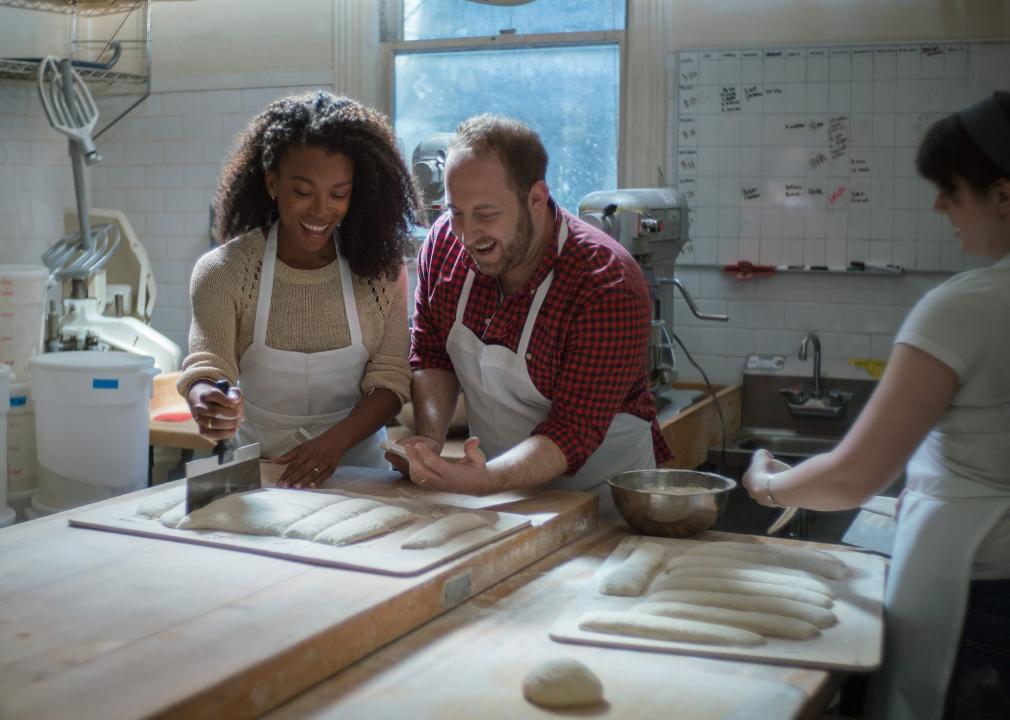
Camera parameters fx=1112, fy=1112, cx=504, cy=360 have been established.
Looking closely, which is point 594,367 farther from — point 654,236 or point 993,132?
point 654,236

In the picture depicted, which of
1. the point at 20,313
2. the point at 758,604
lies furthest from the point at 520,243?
the point at 20,313

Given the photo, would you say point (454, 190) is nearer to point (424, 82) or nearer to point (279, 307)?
point (279, 307)

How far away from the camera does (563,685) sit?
4.19 ft

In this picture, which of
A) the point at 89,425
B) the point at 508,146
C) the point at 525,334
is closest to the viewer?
the point at 508,146

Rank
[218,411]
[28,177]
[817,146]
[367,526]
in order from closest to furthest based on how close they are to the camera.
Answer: [367,526]
[218,411]
[817,146]
[28,177]

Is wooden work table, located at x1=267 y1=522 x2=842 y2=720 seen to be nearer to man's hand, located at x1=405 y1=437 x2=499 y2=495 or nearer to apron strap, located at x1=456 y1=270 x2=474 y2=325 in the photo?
man's hand, located at x1=405 y1=437 x2=499 y2=495

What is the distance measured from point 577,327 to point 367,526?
63 cm

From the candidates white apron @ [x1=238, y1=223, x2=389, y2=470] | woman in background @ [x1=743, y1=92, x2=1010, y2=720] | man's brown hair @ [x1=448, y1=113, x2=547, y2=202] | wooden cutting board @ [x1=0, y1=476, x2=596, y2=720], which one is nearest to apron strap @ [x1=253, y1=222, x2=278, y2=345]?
white apron @ [x1=238, y1=223, x2=389, y2=470]

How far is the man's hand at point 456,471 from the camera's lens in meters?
2.07

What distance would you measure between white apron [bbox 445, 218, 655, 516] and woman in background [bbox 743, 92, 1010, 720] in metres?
0.73

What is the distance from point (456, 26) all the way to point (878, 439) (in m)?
3.64

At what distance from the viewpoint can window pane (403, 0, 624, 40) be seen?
180 inches

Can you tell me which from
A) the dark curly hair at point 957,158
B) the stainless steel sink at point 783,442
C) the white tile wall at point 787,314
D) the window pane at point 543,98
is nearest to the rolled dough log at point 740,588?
the dark curly hair at point 957,158

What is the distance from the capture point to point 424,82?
488cm
